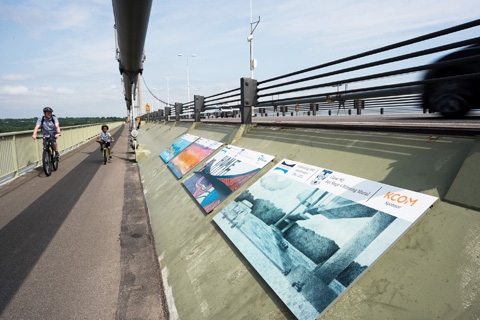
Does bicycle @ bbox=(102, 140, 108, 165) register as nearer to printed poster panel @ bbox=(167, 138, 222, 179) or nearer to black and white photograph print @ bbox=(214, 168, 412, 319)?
printed poster panel @ bbox=(167, 138, 222, 179)

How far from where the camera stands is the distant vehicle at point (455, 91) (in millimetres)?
4489

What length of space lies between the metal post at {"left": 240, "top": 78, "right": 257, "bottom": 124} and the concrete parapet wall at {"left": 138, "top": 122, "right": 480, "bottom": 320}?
8.02 feet

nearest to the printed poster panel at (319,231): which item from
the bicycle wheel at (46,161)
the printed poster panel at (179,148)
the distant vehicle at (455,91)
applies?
the distant vehicle at (455,91)

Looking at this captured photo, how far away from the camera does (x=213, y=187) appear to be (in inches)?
173

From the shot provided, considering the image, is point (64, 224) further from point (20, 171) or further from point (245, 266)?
point (20, 171)

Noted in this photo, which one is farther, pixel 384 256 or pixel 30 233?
pixel 30 233

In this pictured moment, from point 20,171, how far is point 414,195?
11.1 m

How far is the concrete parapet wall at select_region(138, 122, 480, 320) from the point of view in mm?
1634

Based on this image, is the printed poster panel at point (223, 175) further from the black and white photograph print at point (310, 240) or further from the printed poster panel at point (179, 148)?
the printed poster panel at point (179, 148)

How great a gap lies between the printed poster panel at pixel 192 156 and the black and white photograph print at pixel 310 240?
11.1 ft

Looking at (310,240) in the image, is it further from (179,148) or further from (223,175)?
(179,148)

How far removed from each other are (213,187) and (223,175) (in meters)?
0.28

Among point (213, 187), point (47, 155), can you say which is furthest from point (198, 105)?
point (213, 187)

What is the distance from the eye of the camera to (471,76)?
252 cm
